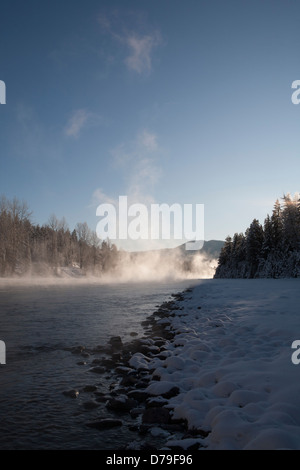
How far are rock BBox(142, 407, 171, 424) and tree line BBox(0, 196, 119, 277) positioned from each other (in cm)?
5772

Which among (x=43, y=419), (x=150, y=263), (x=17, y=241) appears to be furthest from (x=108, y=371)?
(x=150, y=263)

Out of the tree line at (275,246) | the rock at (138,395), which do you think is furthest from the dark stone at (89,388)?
the tree line at (275,246)

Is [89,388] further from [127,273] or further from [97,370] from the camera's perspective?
[127,273]

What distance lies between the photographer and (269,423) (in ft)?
12.2

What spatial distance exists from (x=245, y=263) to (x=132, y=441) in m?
72.8

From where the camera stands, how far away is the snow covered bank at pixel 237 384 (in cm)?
362

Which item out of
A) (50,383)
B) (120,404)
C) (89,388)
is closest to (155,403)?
(120,404)

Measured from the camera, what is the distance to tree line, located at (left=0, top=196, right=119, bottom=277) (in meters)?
56.4

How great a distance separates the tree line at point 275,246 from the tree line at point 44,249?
45.1 m

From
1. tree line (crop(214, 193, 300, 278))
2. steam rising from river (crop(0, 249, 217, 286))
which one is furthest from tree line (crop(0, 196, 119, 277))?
→ tree line (crop(214, 193, 300, 278))

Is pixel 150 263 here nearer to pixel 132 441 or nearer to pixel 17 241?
pixel 17 241

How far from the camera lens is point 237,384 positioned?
5.14 meters

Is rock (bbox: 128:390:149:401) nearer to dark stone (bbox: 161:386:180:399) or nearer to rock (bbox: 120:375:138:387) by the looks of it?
dark stone (bbox: 161:386:180:399)

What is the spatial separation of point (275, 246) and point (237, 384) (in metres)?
60.2
